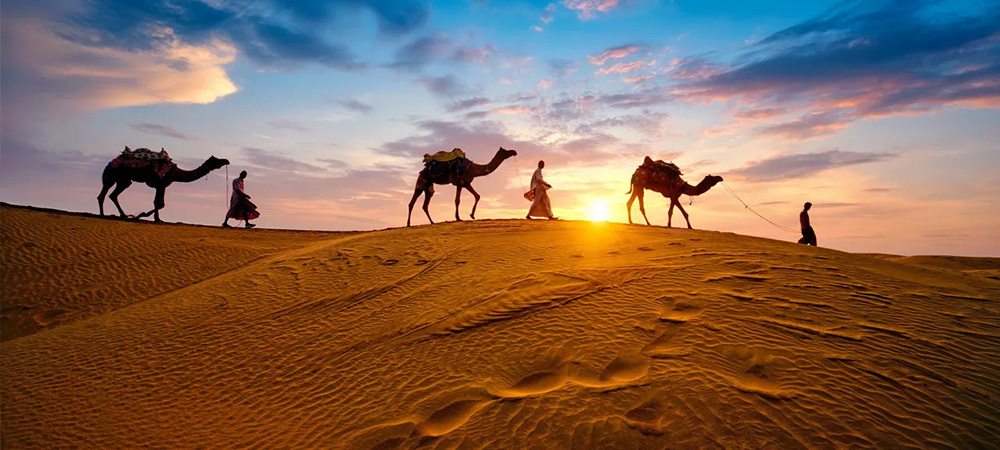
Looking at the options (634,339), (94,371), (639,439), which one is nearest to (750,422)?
(639,439)

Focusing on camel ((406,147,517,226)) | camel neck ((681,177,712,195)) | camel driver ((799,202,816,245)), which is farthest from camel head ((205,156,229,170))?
camel driver ((799,202,816,245))

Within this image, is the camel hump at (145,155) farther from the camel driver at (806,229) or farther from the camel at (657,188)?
the camel driver at (806,229)

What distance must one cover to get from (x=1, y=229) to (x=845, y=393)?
720 inches

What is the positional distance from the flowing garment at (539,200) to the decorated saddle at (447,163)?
2372mm

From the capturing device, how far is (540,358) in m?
4.39

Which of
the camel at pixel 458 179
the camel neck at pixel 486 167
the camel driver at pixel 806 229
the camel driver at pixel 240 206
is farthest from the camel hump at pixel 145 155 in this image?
the camel driver at pixel 806 229

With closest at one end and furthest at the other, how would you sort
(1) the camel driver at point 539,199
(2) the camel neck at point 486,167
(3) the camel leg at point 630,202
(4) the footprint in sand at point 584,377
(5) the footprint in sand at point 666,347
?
(4) the footprint in sand at point 584,377
(5) the footprint in sand at point 666,347
(1) the camel driver at point 539,199
(2) the camel neck at point 486,167
(3) the camel leg at point 630,202

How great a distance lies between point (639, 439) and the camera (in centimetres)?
319

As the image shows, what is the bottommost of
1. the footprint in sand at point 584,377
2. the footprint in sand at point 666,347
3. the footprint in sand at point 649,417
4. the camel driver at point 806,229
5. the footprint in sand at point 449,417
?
the footprint in sand at point 449,417

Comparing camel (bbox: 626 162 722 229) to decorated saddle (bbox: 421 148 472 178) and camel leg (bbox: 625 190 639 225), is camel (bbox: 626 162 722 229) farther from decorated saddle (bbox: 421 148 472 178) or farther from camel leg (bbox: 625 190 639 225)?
decorated saddle (bbox: 421 148 472 178)

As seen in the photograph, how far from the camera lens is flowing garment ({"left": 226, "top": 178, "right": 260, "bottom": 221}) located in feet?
55.9

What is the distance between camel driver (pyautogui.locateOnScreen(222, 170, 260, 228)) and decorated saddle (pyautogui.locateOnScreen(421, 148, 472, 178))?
744cm

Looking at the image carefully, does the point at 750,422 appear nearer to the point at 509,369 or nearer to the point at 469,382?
the point at 509,369

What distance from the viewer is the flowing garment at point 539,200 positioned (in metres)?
14.4
